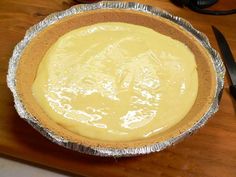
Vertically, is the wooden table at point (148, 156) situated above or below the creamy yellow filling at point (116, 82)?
below

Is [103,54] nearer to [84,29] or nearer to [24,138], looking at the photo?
[84,29]

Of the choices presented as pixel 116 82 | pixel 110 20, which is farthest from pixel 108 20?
pixel 116 82

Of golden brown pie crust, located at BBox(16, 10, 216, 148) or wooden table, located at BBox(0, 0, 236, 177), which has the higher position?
golden brown pie crust, located at BBox(16, 10, 216, 148)

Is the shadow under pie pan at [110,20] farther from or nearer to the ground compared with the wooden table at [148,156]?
farther from the ground

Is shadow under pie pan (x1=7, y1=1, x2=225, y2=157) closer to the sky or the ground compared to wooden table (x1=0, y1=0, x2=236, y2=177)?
closer to the sky

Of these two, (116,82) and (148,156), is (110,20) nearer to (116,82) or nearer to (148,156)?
(116,82)
